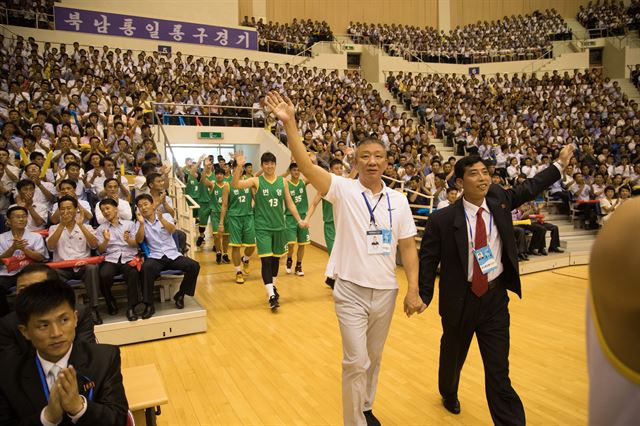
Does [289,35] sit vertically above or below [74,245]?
above

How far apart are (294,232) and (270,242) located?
153 centimetres

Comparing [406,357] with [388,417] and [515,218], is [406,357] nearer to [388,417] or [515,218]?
[388,417]

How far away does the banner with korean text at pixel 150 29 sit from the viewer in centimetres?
1486

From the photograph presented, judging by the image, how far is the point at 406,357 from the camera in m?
4.33

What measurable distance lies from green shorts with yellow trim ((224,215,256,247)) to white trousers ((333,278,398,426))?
4715 millimetres

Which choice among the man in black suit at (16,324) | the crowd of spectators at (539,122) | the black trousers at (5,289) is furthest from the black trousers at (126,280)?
the crowd of spectators at (539,122)

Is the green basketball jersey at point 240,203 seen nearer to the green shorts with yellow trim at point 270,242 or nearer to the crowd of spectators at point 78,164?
the crowd of spectators at point 78,164

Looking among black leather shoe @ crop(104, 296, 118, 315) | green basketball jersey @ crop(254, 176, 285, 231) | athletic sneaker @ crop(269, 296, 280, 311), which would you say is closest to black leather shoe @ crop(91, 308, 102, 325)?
black leather shoe @ crop(104, 296, 118, 315)

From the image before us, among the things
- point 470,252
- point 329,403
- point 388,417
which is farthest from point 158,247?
point 470,252

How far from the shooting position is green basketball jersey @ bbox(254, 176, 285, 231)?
6090 mm

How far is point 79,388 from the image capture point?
1859 mm

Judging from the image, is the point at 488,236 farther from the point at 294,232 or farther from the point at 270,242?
the point at 294,232

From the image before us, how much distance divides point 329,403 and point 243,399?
67 centimetres

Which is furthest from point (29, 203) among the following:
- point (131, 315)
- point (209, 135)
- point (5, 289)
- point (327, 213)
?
point (209, 135)
